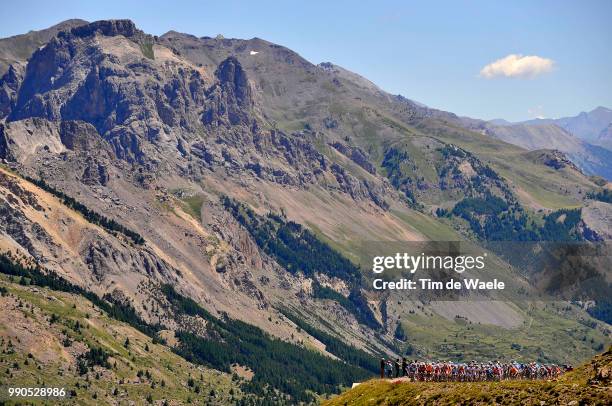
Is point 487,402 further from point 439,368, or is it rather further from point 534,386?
point 439,368

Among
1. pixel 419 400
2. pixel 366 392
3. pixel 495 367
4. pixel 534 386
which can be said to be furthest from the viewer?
pixel 366 392

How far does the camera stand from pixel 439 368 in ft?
459

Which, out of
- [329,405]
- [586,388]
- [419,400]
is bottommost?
[329,405]

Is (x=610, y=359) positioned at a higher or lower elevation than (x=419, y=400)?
higher

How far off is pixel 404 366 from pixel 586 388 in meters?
48.8

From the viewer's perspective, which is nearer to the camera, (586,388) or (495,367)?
(586,388)

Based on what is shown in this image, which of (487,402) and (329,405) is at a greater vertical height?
(487,402)

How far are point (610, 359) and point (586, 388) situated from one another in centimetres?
956

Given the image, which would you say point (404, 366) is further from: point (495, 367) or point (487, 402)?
point (487, 402)

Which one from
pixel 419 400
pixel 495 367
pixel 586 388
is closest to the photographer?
pixel 586 388

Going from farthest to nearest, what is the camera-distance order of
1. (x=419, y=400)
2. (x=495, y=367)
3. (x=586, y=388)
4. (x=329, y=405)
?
(x=329, y=405) < (x=495, y=367) < (x=419, y=400) < (x=586, y=388)

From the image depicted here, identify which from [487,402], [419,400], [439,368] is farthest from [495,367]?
[487,402]

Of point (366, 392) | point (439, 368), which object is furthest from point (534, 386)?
point (366, 392)

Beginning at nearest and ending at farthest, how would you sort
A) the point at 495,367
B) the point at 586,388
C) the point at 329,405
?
the point at 586,388 < the point at 495,367 < the point at 329,405
